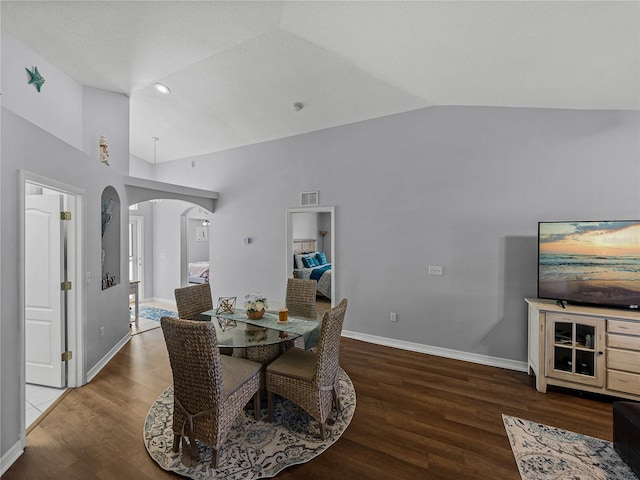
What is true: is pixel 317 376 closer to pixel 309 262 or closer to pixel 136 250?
pixel 309 262

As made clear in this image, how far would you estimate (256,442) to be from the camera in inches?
82.2

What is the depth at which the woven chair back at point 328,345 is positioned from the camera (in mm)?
2016

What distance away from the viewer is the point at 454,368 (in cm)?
333

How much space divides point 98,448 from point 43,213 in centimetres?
232

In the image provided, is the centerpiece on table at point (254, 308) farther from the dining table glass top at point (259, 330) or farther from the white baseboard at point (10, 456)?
the white baseboard at point (10, 456)

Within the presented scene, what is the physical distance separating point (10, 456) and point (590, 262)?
199 inches

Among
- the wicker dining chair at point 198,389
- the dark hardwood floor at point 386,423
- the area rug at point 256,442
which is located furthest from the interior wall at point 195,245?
the wicker dining chair at point 198,389

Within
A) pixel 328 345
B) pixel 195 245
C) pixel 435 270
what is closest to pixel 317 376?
pixel 328 345

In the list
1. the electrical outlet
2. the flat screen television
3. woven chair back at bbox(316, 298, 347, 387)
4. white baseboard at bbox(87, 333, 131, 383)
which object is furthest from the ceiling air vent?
white baseboard at bbox(87, 333, 131, 383)

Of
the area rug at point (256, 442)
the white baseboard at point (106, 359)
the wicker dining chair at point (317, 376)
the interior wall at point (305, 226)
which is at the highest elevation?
the interior wall at point (305, 226)

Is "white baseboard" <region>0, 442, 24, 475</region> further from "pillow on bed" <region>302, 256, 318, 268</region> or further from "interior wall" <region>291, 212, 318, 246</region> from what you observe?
"interior wall" <region>291, 212, 318, 246</region>

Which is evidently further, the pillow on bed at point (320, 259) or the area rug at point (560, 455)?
the pillow on bed at point (320, 259)

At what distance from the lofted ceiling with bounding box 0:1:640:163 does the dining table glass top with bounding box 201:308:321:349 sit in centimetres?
263

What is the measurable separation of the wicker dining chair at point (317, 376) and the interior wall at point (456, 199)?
1.96 m
